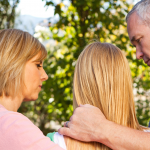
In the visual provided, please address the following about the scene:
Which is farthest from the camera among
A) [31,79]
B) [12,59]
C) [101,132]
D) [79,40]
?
[79,40]

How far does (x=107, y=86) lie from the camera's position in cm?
164

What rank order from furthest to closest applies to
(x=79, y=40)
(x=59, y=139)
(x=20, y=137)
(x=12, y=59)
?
1. (x=79, y=40)
2. (x=12, y=59)
3. (x=59, y=139)
4. (x=20, y=137)

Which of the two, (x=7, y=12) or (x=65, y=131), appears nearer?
(x=65, y=131)

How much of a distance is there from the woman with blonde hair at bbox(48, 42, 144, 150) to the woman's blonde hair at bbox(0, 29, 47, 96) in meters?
0.49

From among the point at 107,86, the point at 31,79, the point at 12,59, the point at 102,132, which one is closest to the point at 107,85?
the point at 107,86

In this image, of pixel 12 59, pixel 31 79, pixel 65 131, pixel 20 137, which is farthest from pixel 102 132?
pixel 12 59

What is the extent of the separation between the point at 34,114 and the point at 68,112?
1.81m

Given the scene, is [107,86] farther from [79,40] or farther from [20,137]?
[79,40]

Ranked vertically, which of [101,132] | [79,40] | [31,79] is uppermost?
[79,40]

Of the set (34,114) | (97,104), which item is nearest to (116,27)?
(97,104)

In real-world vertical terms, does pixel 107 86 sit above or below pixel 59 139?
above

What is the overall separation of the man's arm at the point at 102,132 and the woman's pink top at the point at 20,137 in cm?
30

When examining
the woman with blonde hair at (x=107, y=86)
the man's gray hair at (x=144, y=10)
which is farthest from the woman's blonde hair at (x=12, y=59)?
the man's gray hair at (x=144, y=10)

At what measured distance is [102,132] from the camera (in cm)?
139
